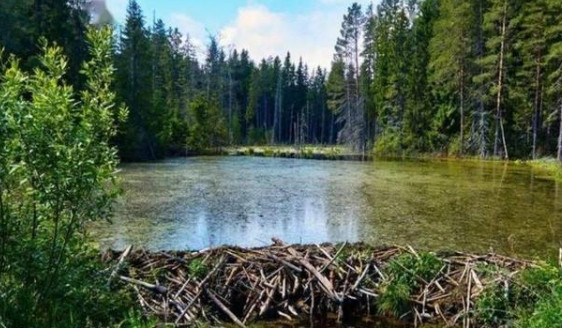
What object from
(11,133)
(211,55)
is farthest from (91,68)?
(211,55)

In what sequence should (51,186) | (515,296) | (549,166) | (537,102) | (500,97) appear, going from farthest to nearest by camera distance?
(500,97) < (537,102) < (549,166) < (515,296) < (51,186)

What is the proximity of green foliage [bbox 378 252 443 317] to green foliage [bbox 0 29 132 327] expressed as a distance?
3.25 meters

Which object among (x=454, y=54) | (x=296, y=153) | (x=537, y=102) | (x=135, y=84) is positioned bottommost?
(x=296, y=153)

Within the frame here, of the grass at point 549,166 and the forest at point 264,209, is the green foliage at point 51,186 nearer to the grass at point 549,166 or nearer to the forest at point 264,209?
the forest at point 264,209

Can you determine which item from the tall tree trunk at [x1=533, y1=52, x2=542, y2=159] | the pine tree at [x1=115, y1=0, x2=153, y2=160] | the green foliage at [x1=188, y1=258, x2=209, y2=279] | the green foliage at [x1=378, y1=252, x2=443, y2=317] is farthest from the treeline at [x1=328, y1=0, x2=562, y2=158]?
the green foliage at [x1=188, y1=258, x2=209, y2=279]

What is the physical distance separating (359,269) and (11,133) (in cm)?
437

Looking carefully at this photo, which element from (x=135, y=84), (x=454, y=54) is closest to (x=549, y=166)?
(x=454, y=54)

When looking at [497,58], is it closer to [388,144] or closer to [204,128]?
[388,144]

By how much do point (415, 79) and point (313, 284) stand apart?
126 ft

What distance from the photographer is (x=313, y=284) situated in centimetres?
625

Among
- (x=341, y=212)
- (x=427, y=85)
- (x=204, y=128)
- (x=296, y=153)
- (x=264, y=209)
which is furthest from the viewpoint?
(x=204, y=128)

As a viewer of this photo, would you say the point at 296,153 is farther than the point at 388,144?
No

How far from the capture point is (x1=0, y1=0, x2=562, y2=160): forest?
31125 mm

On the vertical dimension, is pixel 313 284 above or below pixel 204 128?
below
